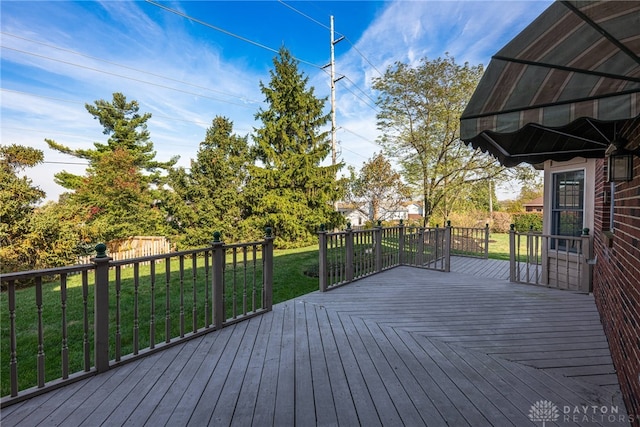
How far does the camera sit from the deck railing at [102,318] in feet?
6.78

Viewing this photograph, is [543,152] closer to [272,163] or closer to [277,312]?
[277,312]

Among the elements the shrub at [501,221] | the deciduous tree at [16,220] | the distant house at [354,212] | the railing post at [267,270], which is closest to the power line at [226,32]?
the deciduous tree at [16,220]

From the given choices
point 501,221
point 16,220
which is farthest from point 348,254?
point 501,221

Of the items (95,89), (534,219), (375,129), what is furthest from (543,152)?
(95,89)

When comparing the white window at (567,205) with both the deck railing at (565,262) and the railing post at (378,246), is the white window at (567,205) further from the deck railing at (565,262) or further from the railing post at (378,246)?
the railing post at (378,246)

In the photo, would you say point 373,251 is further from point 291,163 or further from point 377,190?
point 377,190

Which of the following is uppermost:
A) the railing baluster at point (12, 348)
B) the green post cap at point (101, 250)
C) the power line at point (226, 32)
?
the power line at point (226, 32)

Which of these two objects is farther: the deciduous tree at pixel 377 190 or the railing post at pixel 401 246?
the deciduous tree at pixel 377 190

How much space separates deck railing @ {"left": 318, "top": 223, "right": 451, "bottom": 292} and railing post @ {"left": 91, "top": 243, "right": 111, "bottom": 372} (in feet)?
9.17

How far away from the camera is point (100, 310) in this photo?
2248 millimetres

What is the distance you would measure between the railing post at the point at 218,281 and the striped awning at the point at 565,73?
2.55m

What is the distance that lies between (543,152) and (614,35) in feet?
11.2

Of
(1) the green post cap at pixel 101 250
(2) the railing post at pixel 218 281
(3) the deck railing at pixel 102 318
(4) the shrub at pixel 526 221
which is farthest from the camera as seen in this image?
(4) the shrub at pixel 526 221

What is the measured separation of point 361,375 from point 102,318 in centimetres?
207
